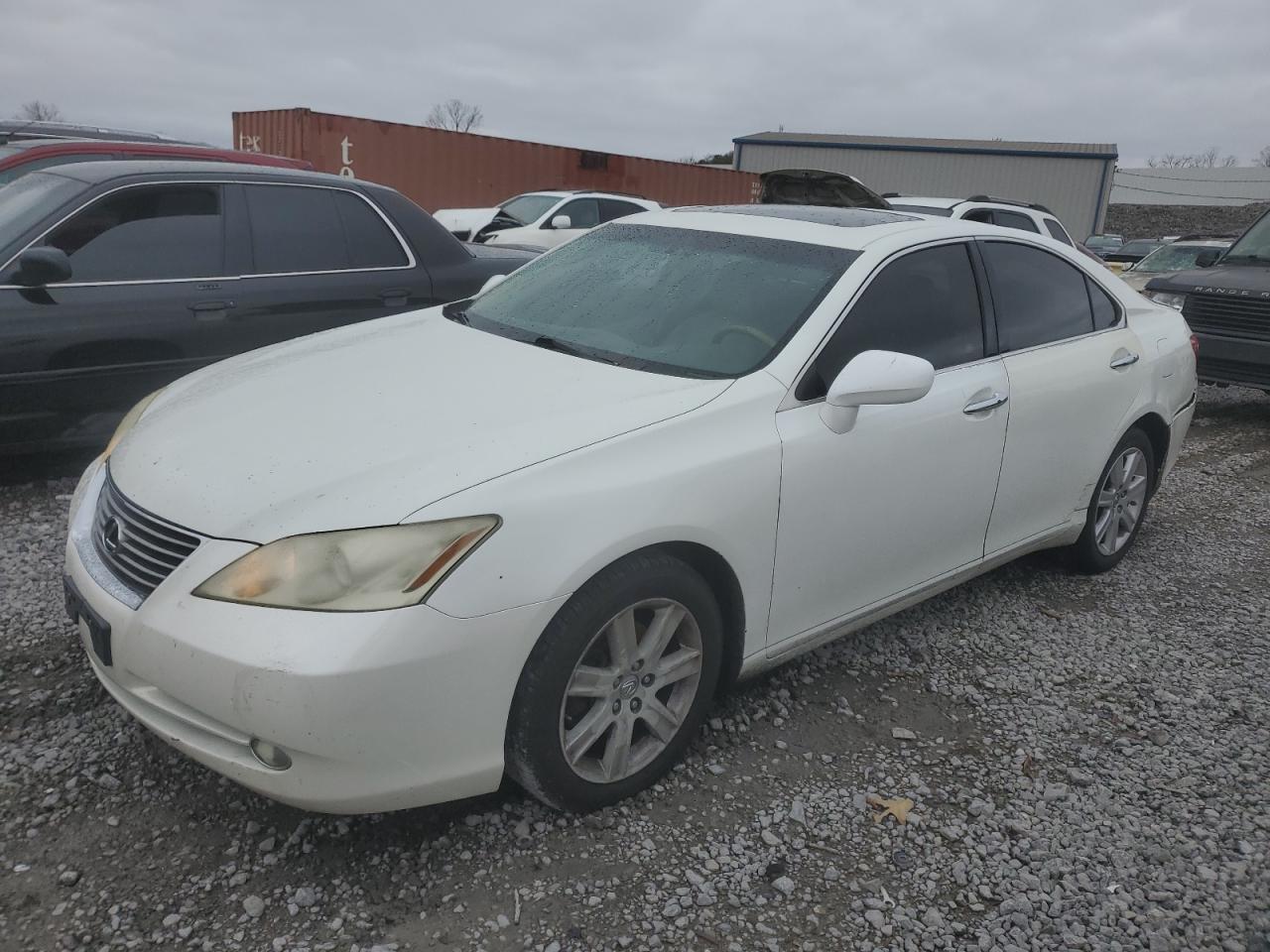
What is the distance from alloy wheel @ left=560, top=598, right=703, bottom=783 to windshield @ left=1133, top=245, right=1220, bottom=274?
12520 millimetres

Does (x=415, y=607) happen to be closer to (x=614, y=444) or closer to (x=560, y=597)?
(x=560, y=597)

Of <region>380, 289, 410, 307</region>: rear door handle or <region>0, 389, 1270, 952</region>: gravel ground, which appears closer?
<region>0, 389, 1270, 952</region>: gravel ground

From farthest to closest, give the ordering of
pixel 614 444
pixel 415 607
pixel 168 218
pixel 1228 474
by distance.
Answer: pixel 1228 474
pixel 168 218
pixel 614 444
pixel 415 607

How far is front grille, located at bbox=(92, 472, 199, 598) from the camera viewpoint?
90.5 inches

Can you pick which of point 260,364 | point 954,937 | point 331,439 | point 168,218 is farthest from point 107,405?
point 954,937

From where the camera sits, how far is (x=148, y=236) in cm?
472

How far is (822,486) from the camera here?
2867 millimetres

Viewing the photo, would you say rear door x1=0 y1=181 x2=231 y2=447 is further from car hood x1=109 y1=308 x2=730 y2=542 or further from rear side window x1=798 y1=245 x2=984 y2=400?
rear side window x1=798 y1=245 x2=984 y2=400

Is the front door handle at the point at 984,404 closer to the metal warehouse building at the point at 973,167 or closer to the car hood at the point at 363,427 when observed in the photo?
the car hood at the point at 363,427

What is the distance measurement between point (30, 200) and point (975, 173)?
3480 cm

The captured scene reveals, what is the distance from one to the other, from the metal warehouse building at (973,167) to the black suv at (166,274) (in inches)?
1178

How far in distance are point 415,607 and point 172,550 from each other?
662mm

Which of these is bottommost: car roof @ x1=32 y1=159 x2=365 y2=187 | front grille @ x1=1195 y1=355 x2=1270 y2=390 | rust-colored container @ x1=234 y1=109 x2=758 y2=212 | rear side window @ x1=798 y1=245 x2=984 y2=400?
front grille @ x1=1195 y1=355 x2=1270 y2=390

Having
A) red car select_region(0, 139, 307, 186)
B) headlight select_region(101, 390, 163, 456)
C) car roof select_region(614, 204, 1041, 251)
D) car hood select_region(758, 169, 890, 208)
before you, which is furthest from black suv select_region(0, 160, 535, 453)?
car hood select_region(758, 169, 890, 208)
